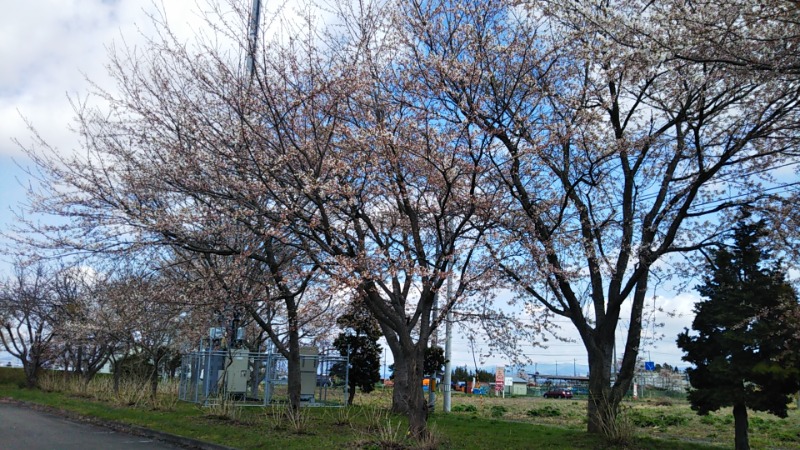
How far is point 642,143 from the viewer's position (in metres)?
12.7

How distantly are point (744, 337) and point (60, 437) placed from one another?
13.8 m

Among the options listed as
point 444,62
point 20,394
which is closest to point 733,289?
point 444,62

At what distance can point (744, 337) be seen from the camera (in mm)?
11680

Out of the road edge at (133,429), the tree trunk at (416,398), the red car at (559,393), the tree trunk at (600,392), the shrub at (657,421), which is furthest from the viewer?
the red car at (559,393)

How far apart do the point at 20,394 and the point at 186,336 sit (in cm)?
1163

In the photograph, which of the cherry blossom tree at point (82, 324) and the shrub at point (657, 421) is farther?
the cherry blossom tree at point (82, 324)

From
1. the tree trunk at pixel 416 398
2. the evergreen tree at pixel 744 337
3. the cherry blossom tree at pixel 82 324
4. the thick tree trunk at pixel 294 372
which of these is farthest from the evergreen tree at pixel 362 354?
the evergreen tree at pixel 744 337

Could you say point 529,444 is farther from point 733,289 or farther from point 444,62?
point 444,62

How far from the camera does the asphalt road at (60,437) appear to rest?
38.7 ft

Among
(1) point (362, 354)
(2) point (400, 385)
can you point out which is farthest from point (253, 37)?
(1) point (362, 354)

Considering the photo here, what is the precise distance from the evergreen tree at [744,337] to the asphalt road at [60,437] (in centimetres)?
1082

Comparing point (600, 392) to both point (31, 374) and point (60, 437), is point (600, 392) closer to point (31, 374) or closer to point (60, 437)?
point (60, 437)

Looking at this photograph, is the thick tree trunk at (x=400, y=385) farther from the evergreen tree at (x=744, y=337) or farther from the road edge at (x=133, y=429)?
the evergreen tree at (x=744, y=337)

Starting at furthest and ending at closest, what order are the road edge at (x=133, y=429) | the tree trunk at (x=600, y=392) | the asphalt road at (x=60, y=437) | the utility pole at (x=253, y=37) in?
the tree trunk at (x=600, y=392) < the road edge at (x=133, y=429) < the asphalt road at (x=60, y=437) < the utility pole at (x=253, y=37)
